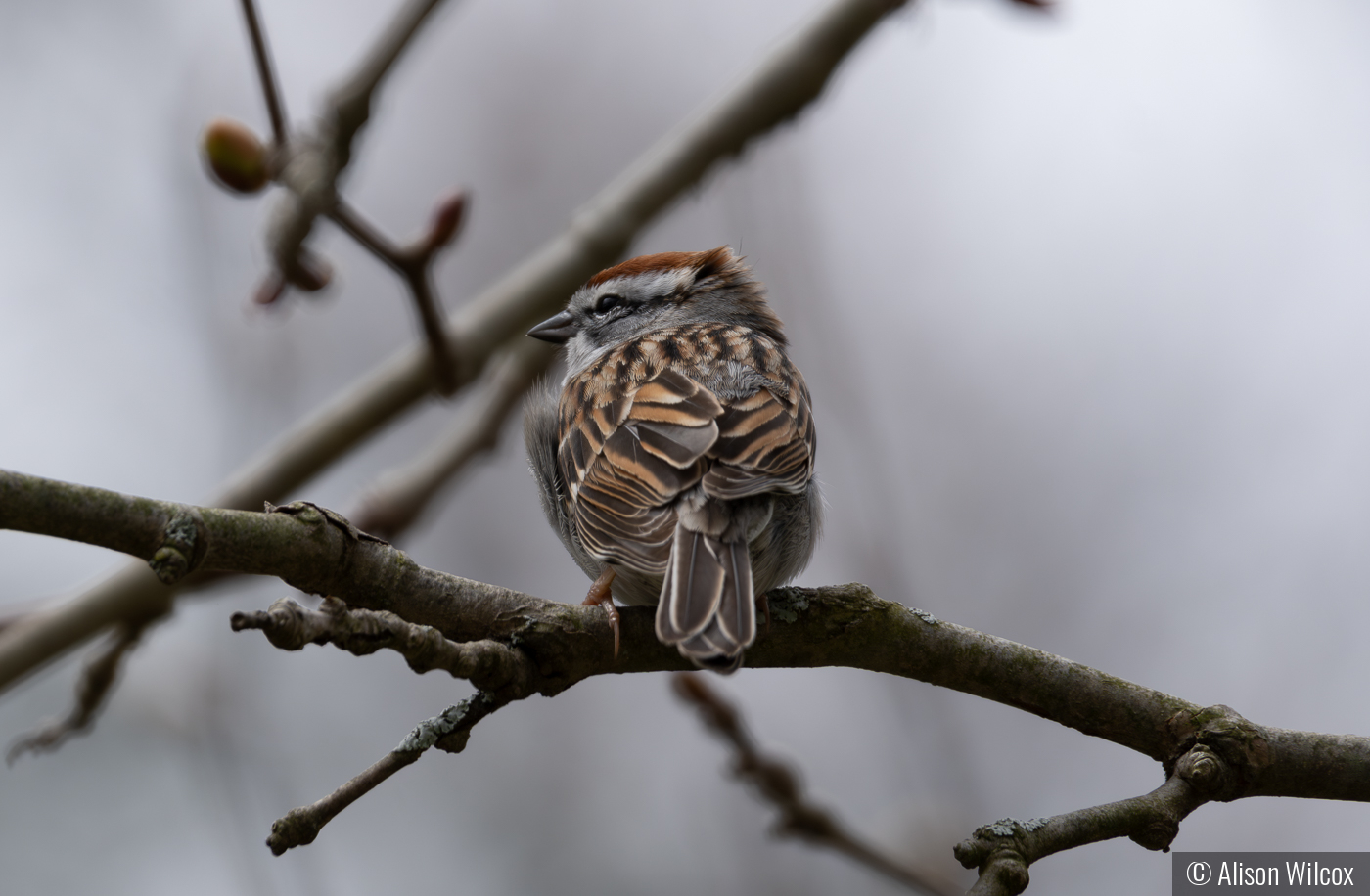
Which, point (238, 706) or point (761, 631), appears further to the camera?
point (238, 706)

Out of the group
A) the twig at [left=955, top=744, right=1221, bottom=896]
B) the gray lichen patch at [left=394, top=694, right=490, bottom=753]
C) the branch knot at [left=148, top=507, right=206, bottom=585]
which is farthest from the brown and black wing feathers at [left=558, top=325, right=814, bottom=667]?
the branch knot at [left=148, top=507, right=206, bottom=585]

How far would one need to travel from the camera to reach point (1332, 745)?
9.55 feet

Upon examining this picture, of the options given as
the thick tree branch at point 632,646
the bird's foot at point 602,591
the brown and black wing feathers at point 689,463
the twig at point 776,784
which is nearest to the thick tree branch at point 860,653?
the thick tree branch at point 632,646

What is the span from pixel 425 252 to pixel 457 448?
54.1 inches

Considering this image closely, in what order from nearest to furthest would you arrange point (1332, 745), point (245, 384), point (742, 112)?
1. point (1332, 745)
2. point (742, 112)
3. point (245, 384)

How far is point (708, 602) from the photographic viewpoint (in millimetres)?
2701

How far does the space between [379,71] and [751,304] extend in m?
2.62

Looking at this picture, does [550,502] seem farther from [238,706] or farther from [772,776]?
[238,706]

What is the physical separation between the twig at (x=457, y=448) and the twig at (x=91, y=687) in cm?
99

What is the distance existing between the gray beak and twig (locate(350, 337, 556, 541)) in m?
0.11

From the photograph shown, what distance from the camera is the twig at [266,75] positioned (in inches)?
125

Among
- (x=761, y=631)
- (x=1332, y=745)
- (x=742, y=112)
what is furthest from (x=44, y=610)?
(x=1332, y=745)

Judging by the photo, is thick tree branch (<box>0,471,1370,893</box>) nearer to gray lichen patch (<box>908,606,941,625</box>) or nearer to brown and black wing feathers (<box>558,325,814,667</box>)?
gray lichen patch (<box>908,606,941,625</box>)

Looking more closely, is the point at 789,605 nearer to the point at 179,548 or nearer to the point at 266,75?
the point at 179,548
